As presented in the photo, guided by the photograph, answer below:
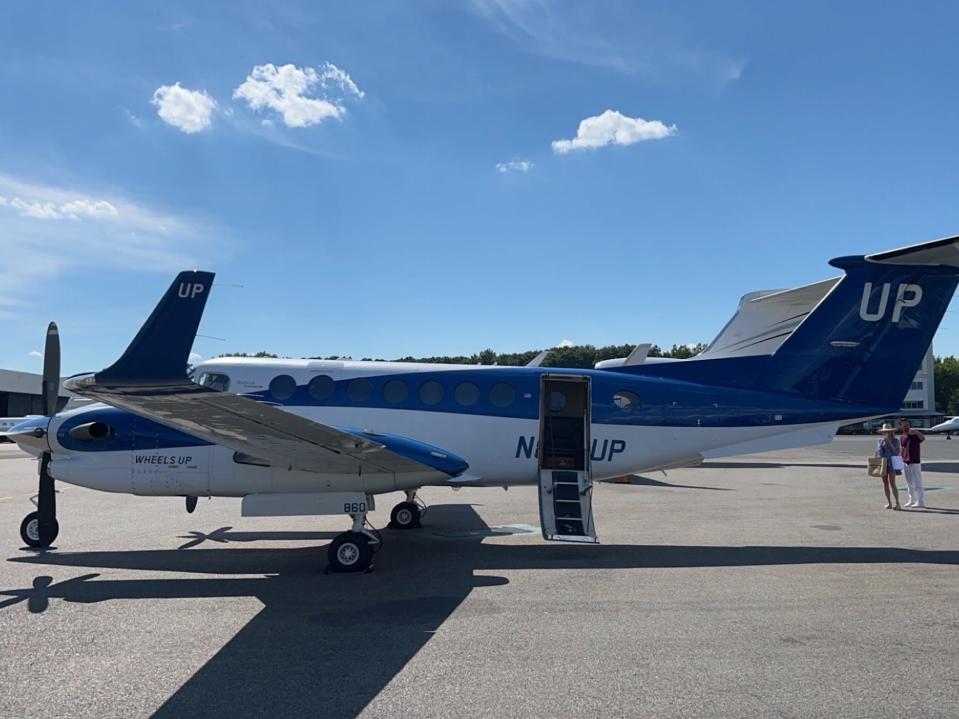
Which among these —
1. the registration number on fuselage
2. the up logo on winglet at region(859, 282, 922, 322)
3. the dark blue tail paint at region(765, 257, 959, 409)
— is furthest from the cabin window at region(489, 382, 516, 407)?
the up logo on winglet at region(859, 282, 922, 322)

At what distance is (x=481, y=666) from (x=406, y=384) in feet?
19.0

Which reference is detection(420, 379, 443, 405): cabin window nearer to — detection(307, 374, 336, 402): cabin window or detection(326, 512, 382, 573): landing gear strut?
detection(307, 374, 336, 402): cabin window

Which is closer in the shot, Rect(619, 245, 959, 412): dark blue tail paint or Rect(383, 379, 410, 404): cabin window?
Rect(383, 379, 410, 404): cabin window

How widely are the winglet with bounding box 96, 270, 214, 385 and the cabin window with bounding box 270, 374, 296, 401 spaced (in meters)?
4.47

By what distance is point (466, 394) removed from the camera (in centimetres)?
1098

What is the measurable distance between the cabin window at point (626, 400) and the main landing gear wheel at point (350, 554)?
4.43 m

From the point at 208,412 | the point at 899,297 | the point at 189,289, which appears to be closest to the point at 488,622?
the point at 208,412

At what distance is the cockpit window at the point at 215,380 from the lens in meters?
10.8

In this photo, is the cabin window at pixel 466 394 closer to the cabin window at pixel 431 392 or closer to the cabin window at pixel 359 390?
the cabin window at pixel 431 392

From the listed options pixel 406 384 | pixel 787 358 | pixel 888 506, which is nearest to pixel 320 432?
pixel 406 384

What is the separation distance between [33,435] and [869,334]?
1256 cm

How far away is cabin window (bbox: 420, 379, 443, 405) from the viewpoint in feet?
35.7

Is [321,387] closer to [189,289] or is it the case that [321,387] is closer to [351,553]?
[351,553]

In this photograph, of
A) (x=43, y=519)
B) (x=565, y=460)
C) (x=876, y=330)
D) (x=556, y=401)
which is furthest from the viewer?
(x=565, y=460)
